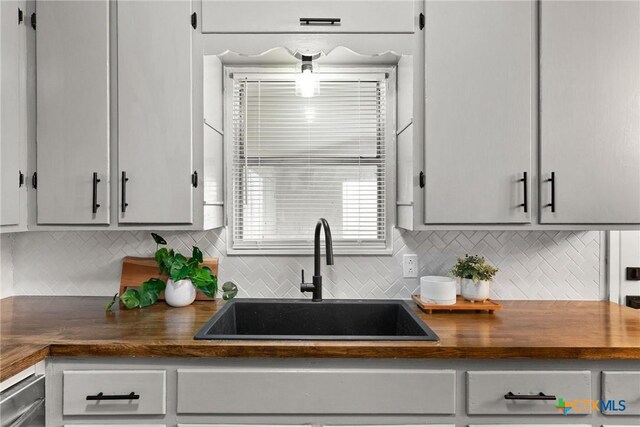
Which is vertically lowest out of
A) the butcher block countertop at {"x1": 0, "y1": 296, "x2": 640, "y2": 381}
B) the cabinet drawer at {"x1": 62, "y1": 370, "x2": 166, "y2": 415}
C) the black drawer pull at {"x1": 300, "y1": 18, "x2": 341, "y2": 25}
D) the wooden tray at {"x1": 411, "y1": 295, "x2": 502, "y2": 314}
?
the cabinet drawer at {"x1": 62, "y1": 370, "x2": 166, "y2": 415}

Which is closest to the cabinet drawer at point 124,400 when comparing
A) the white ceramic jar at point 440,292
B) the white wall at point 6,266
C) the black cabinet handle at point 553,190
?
the white wall at point 6,266

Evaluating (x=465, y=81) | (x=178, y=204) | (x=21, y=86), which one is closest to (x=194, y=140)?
(x=178, y=204)

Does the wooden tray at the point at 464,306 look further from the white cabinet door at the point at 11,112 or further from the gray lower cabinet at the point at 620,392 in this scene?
the white cabinet door at the point at 11,112

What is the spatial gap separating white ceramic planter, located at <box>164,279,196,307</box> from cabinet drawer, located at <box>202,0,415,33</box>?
1.14 meters

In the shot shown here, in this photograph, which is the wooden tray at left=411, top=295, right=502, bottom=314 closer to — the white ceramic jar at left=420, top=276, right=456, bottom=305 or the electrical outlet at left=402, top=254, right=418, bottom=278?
the white ceramic jar at left=420, top=276, right=456, bottom=305

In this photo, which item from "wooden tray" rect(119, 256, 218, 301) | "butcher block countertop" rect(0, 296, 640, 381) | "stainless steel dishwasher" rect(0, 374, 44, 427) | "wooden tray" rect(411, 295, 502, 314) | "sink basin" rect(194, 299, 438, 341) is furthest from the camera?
"wooden tray" rect(119, 256, 218, 301)

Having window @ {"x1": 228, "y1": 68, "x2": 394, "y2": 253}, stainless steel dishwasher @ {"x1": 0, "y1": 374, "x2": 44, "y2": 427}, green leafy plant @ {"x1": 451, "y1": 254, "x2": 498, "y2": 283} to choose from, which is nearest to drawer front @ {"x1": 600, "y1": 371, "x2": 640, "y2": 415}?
green leafy plant @ {"x1": 451, "y1": 254, "x2": 498, "y2": 283}

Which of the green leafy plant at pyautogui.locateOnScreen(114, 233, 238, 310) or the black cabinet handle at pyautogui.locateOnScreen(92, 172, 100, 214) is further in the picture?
the green leafy plant at pyautogui.locateOnScreen(114, 233, 238, 310)

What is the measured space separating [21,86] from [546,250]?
2494mm

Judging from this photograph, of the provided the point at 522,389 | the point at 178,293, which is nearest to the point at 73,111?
the point at 178,293

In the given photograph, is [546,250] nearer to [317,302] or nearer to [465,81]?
[465,81]

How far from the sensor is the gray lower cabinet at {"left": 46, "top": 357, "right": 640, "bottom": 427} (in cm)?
130

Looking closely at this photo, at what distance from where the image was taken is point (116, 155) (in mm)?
1656

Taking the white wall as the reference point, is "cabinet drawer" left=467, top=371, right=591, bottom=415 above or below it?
below
